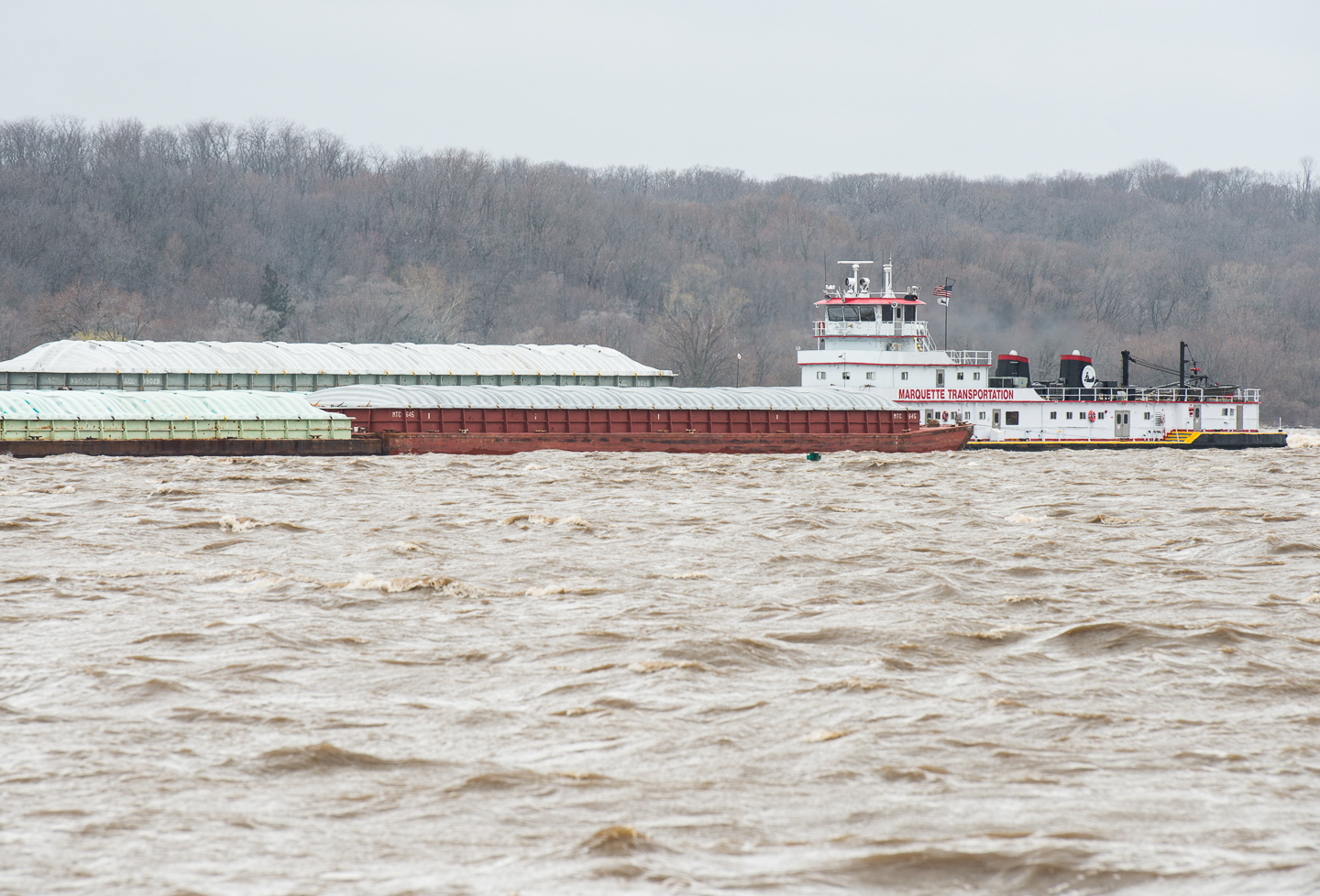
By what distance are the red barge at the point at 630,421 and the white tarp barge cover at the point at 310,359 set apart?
23.1 feet

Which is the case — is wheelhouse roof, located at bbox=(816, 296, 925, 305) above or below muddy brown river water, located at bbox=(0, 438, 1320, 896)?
above

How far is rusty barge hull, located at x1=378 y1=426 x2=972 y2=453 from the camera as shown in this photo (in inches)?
2019

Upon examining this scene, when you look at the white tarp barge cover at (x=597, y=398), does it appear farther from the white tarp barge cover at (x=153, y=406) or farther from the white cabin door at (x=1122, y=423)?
the white cabin door at (x=1122, y=423)

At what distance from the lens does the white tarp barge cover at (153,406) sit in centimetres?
4569

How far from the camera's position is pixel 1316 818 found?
28.1 ft

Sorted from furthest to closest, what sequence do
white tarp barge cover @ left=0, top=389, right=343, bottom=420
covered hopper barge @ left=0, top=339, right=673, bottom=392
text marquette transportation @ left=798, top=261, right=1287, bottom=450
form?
text marquette transportation @ left=798, top=261, right=1287, bottom=450
covered hopper barge @ left=0, top=339, right=673, bottom=392
white tarp barge cover @ left=0, top=389, right=343, bottom=420

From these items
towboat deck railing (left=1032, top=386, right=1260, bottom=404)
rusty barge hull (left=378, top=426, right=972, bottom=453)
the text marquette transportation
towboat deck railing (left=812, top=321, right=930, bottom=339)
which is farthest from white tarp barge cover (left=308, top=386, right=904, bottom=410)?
towboat deck railing (left=1032, top=386, right=1260, bottom=404)

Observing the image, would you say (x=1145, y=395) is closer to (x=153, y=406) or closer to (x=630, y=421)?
A: (x=630, y=421)

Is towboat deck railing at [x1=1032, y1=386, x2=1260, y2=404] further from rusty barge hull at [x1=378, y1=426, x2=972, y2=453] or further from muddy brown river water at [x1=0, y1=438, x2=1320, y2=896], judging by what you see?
muddy brown river water at [x1=0, y1=438, x2=1320, y2=896]

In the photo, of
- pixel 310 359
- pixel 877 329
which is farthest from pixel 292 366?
pixel 877 329

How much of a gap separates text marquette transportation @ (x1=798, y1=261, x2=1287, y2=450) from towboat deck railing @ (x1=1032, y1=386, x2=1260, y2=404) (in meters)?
0.05

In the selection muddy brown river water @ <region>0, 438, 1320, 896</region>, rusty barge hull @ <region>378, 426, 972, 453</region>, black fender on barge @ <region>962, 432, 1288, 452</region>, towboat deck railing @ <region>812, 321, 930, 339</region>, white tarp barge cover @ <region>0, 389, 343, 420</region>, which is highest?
towboat deck railing @ <region>812, 321, 930, 339</region>

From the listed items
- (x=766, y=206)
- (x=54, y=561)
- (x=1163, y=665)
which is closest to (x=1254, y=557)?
(x=1163, y=665)

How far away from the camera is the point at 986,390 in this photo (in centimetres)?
6022
